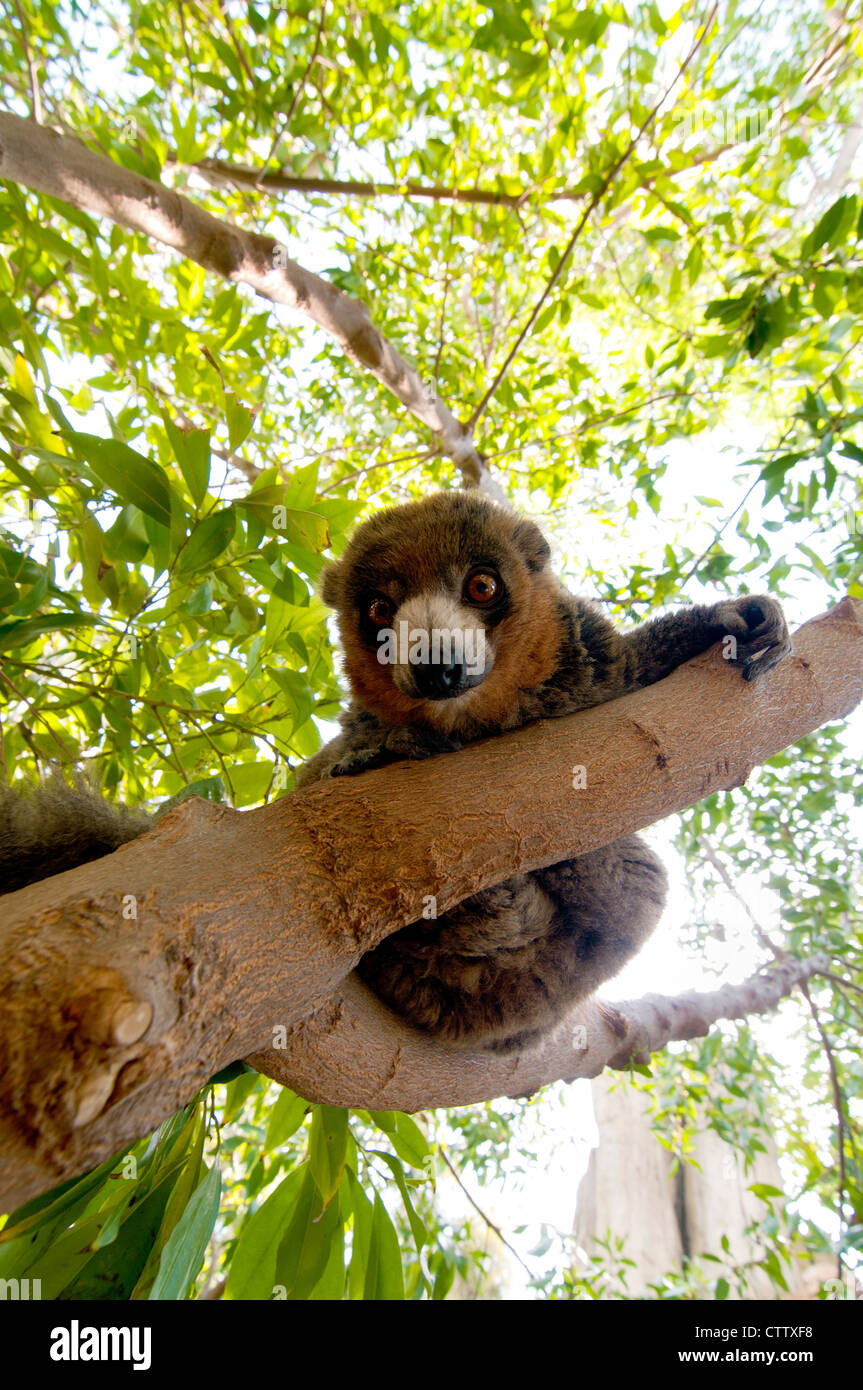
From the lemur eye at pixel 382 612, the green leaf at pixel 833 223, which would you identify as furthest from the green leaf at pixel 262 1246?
the green leaf at pixel 833 223

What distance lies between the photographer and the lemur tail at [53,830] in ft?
7.43

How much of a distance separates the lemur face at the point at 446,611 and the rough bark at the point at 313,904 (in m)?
0.47

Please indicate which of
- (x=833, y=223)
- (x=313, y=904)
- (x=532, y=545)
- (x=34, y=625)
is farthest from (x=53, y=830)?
(x=833, y=223)

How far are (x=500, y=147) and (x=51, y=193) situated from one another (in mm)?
4418

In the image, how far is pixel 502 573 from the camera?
310 centimetres

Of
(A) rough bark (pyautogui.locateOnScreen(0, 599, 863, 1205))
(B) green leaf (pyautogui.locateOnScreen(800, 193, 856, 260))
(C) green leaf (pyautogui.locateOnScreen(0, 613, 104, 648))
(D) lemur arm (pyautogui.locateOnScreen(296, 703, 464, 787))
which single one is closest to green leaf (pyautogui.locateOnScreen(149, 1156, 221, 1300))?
(A) rough bark (pyautogui.locateOnScreen(0, 599, 863, 1205))

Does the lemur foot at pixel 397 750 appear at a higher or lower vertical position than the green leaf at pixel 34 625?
lower

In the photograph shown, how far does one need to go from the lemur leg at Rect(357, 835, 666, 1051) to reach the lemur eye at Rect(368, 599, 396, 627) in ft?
3.92

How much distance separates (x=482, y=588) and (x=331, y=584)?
0.87 meters

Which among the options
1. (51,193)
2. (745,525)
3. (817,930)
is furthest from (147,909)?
(817,930)

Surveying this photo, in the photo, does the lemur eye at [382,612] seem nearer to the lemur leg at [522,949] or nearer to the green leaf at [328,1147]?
the lemur leg at [522,949]

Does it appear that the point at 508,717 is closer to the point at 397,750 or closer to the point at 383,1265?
the point at 397,750

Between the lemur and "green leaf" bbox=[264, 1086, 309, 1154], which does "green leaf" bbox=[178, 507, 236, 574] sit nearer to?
the lemur

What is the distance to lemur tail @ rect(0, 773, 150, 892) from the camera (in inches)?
89.1
